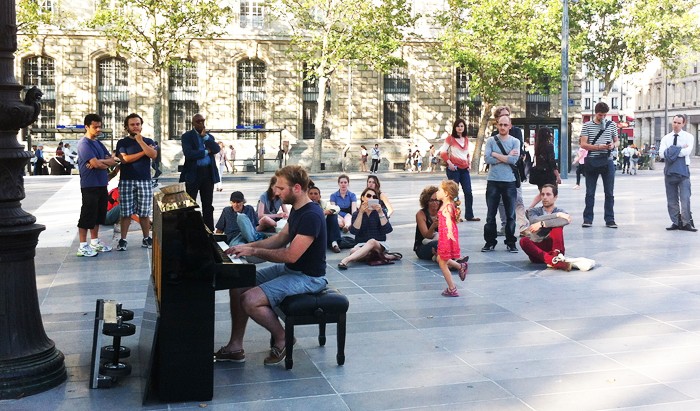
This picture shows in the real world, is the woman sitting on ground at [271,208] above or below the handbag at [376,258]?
above

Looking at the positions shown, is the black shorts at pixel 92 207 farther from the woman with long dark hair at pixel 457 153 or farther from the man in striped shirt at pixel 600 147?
the man in striped shirt at pixel 600 147

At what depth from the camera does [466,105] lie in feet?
161

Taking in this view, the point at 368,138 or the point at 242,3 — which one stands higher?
the point at 242,3

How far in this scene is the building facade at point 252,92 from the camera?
146 ft

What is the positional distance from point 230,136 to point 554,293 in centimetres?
3744

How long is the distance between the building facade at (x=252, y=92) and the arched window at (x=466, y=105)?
0.07 meters

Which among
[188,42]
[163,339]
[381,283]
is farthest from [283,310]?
[188,42]

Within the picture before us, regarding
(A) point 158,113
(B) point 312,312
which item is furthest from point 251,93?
(B) point 312,312

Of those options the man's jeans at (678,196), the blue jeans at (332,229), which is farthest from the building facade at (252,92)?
the blue jeans at (332,229)

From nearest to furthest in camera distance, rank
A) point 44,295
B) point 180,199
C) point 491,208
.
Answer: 1. point 180,199
2. point 44,295
3. point 491,208

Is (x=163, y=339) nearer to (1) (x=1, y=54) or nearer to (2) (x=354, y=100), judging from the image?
(1) (x=1, y=54)

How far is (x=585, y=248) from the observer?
12.6 m

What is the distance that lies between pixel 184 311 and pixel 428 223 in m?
6.21

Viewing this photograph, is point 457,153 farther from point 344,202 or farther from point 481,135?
point 481,135
